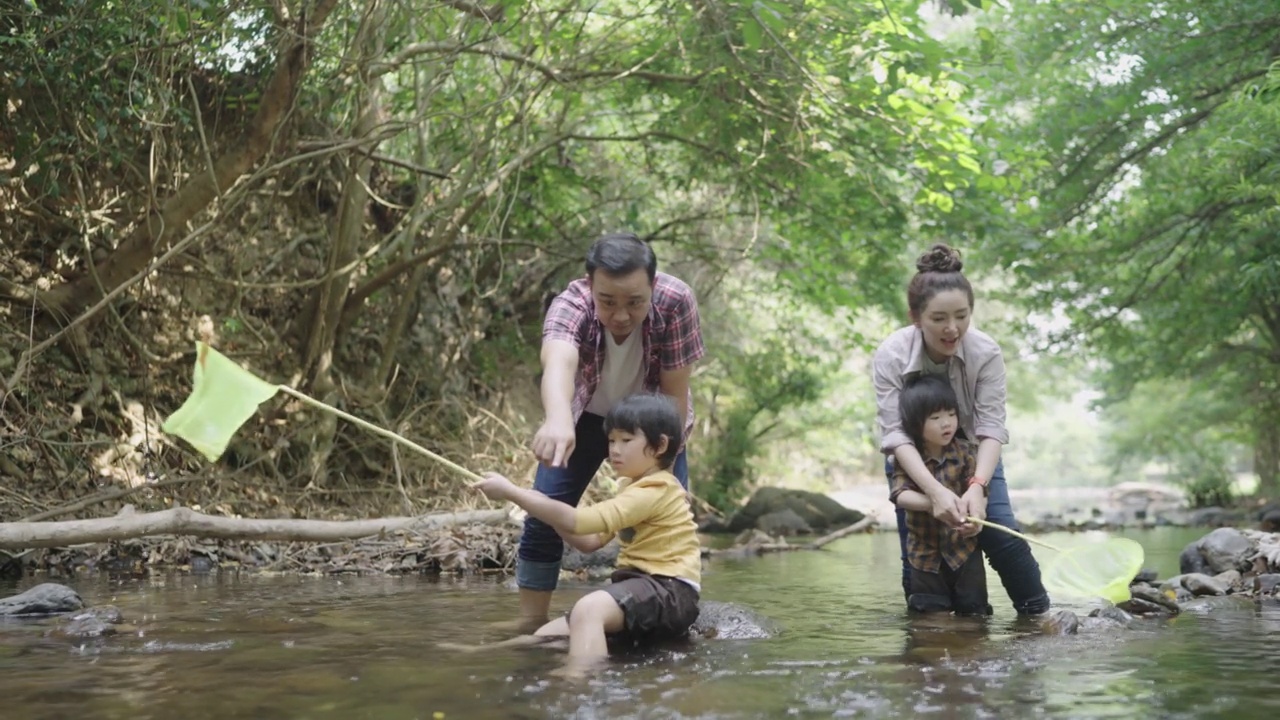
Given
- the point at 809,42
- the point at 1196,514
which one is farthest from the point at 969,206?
the point at 1196,514

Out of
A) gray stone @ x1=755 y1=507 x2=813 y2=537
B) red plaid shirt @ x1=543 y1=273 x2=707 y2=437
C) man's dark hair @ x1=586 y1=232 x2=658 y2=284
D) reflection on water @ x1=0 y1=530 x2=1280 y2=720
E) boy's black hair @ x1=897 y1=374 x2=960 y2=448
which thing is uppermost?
man's dark hair @ x1=586 y1=232 x2=658 y2=284

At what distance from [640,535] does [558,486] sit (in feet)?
1.48

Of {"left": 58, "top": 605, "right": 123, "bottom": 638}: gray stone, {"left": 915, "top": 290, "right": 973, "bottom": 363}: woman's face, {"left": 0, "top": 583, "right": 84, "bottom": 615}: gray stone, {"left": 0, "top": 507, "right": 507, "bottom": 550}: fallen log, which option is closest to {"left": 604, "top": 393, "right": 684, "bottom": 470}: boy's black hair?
{"left": 915, "top": 290, "right": 973, "bottom": 363}: woman's face

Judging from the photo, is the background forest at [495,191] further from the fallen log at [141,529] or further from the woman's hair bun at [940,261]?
the woman's hair bun at [940,261]

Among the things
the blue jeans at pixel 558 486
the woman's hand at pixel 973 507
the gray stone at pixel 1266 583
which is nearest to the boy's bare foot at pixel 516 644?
the blue jeans at pixel 558 486

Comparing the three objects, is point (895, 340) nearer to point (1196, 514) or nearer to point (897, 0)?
point (897, 0)

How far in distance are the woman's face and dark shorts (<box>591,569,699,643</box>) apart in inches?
55.1

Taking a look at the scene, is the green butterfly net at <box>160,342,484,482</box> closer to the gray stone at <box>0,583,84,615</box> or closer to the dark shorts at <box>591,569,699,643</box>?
the dark shorts at <box>591,569,699,643</box>

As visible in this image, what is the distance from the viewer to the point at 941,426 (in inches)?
177

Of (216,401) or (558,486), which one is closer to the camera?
Answer: (216,401)

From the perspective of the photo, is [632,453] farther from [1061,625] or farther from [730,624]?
[1061,625]

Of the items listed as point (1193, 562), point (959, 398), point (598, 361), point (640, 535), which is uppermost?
point (598, 361)

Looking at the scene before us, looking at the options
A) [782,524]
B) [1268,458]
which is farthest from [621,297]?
[1268,458]

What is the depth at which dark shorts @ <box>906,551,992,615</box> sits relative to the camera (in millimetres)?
4672
